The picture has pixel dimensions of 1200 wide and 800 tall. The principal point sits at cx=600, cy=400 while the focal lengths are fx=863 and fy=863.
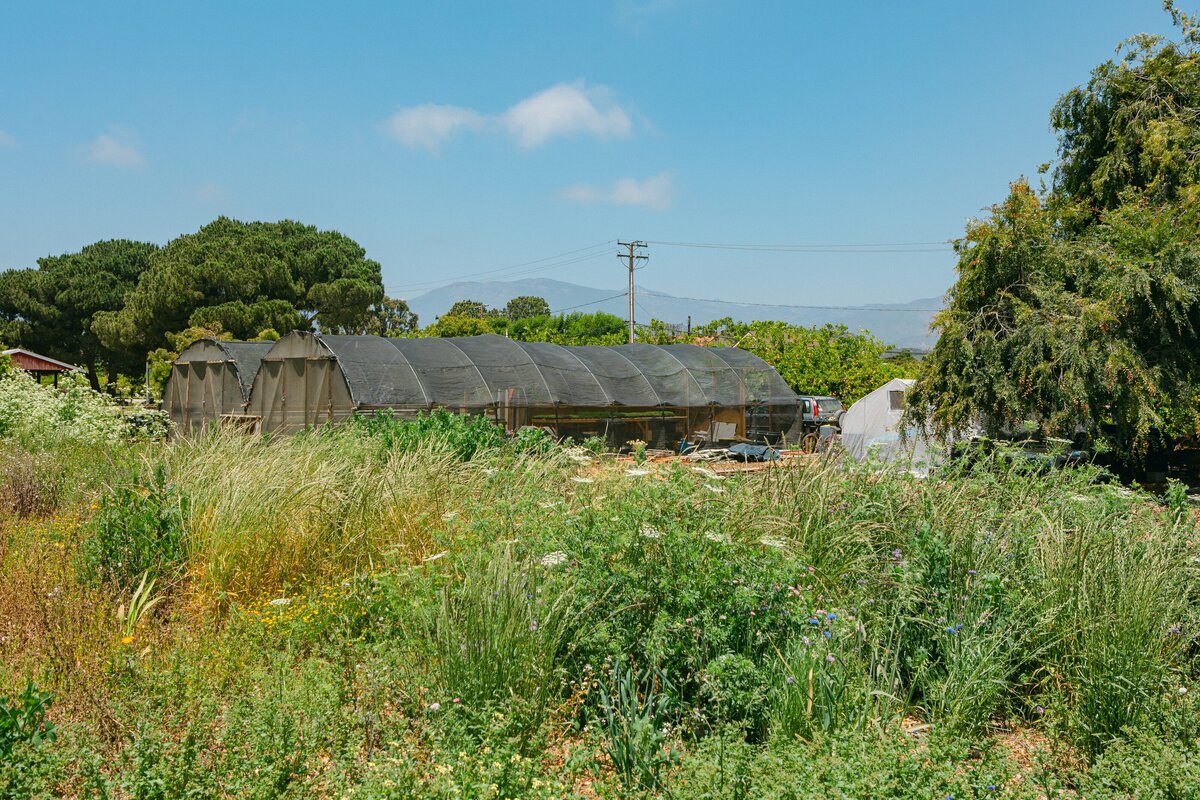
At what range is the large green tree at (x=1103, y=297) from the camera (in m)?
12.0

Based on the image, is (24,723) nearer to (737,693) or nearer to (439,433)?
(737,693)

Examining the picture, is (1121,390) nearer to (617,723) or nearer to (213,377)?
(617,723)

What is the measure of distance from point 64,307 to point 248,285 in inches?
608

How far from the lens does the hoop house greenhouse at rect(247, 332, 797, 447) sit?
16.7 m

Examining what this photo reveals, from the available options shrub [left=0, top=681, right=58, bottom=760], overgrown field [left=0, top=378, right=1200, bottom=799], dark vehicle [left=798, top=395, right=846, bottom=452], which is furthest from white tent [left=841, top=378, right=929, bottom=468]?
shrub [left=0, top=681, right=58, bottom=760]

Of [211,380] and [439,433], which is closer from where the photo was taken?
[439,433]

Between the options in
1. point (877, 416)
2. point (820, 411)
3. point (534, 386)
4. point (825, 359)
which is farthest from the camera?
point (825, 359)

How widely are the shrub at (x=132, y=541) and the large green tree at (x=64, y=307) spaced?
42.5 m

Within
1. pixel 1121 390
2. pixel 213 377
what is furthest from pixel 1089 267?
pixel 213 377

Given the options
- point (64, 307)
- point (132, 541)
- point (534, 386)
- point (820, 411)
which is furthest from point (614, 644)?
point (64, 307)

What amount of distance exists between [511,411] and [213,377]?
8.16m

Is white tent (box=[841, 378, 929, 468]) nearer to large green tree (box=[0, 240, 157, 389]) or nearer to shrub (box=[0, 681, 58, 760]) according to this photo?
shrub (box=[0, 681, 58, 760])

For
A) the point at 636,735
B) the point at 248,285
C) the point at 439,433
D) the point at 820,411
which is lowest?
the point at 636,735

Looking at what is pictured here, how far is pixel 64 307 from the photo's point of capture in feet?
147
